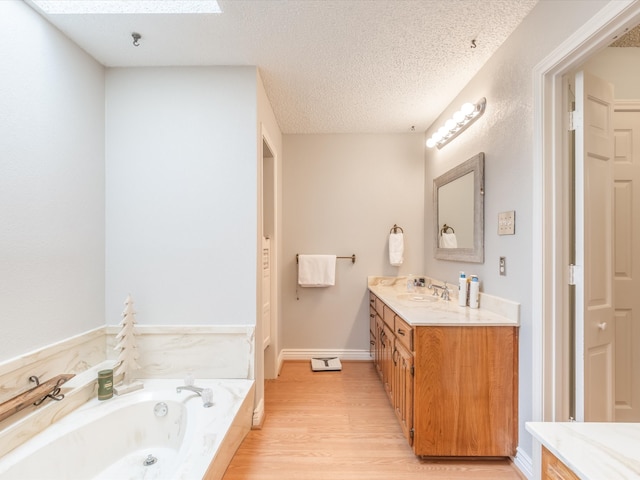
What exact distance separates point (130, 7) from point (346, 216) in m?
2.28

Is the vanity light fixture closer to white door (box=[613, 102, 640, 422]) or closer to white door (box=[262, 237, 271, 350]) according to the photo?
white door (box=[613, 102, 640, 422])

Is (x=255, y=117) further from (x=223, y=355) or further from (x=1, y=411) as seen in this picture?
(x=1, y=411)

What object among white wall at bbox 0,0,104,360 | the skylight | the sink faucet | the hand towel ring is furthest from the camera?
the hand towel ring

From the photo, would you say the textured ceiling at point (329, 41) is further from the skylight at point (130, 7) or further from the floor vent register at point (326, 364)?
the floor vent register at point (326, 364)

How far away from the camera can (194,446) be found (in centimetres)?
123

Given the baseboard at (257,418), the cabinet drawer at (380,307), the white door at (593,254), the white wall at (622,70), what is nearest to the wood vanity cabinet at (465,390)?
the white door at (593,254)

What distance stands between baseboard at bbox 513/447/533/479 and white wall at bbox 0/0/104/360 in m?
2.57

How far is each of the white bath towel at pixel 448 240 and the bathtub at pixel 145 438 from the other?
1898mm

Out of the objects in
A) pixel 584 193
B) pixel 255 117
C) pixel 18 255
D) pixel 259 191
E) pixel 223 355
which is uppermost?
pixel 255 117

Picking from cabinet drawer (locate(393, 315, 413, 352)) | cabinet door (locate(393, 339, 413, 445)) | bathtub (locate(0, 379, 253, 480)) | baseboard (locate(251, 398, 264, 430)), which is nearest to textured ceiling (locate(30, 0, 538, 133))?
cabinet drawer (locate(393, 315, 413, 352))

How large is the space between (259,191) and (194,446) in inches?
56.6

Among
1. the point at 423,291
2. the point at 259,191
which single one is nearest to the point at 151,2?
the point at 259,191

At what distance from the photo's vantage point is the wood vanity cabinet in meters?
1.56

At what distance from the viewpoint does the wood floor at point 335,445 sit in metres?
1.54
